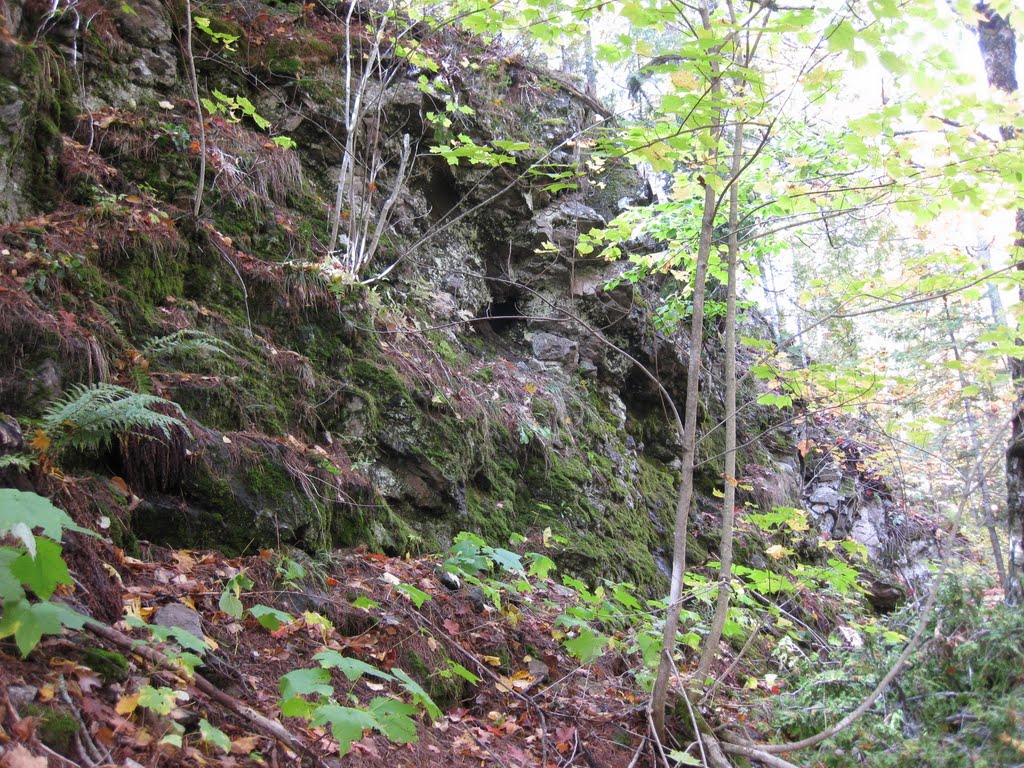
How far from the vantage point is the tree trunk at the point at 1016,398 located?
344 cm

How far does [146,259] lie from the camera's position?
13.9 ft

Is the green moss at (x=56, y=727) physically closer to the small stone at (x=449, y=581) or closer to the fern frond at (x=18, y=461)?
the fern frond at (x=18, y=461)

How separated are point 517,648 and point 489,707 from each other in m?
0.54

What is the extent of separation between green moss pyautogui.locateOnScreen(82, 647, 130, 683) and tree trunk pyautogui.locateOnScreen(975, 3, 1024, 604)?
13.5 feet

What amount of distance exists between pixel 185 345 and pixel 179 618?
5.68 ft

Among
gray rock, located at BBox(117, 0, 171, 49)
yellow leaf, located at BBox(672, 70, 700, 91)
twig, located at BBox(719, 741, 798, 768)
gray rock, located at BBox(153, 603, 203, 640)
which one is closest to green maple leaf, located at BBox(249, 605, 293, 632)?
gray rock, located at BBox(153, 603, 203, 640)

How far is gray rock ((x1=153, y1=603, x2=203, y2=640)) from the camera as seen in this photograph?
264 cm

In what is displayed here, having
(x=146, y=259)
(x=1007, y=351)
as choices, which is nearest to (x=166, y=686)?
(x=146, y=259)

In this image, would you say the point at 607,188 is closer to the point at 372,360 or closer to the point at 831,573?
the point at 372,360

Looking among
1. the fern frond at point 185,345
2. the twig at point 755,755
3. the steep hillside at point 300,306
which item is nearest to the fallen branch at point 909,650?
the twig at point 755,755

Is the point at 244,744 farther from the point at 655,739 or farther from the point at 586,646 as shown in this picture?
the point at 655,739

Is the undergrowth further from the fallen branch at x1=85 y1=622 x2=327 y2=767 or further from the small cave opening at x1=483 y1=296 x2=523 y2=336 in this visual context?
the small cave opening at x1=483 y1=296 x2=523 y2=336

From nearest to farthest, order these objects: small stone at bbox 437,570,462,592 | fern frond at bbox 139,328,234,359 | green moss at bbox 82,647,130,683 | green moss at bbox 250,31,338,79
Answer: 1. green moss at bbox 82,647,130,683
2. fern frond at bbox 139,328,234,359
3. small stone at bbox 437,570,462,592
4. green moss at bbox 250,31,338,79

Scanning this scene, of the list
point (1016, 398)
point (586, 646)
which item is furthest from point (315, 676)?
point (1016, 398)
